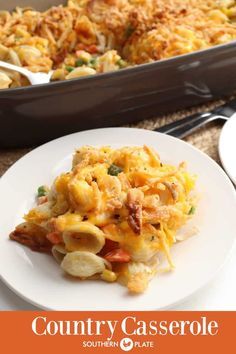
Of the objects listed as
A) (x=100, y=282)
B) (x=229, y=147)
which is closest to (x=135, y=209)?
(x=100, y=282)

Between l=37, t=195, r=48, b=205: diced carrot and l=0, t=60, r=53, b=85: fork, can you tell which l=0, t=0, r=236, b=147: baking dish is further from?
l=37, t=195, r=48, b=205: diced carrot

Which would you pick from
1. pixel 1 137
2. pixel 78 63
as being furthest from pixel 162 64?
pixel 1 137


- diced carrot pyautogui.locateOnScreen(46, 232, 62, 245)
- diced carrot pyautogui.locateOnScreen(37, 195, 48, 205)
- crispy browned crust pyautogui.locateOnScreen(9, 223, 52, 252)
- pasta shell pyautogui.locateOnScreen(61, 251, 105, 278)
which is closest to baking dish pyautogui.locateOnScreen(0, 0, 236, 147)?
diced carrot pyautogui.locateOnScreen(37, 195, 48, 205)

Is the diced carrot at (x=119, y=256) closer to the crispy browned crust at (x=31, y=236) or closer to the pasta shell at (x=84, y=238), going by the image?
the pasta shell at (x=84, y=238)

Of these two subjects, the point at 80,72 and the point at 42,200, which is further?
the point at 80,72

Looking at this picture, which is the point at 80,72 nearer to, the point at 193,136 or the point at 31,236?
the point at 193,136

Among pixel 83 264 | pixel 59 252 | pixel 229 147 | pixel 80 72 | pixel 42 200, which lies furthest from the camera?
pixel 80 72

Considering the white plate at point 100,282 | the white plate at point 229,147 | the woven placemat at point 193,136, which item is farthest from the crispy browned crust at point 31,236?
the white plate at point 229,147
